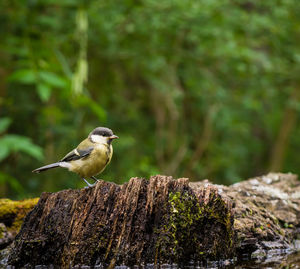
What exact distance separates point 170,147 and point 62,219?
754 centimetres

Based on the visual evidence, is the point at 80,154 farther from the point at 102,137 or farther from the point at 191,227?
the point at 191,227

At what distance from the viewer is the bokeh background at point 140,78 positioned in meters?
6.87

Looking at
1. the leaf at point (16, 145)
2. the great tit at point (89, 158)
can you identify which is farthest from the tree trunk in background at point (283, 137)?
the leaf at point (16, 145)

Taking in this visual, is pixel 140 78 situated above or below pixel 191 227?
below

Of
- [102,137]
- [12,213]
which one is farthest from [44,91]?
[12,213]

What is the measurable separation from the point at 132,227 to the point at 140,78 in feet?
26.3

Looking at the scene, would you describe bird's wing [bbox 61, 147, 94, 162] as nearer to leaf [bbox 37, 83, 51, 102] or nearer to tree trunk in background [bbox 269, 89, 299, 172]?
leaf [bbox 37, 83, 51, 102]

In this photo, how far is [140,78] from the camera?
11.2 meters

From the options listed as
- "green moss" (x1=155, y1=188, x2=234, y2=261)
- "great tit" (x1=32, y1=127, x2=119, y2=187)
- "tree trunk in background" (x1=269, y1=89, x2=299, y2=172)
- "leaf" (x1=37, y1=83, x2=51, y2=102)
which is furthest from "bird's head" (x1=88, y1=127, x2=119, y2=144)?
"tree trunk in background" (x1=269, y1=89, x2=299, y2=172)

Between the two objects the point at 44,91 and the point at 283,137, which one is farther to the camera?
the point at 283,137

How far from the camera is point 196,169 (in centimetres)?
1125

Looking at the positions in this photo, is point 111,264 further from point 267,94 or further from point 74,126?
point 267,94

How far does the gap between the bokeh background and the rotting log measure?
1.62 m

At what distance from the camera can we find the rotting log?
3.48 meters
